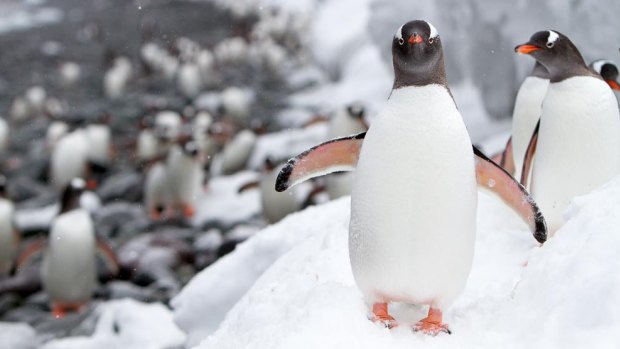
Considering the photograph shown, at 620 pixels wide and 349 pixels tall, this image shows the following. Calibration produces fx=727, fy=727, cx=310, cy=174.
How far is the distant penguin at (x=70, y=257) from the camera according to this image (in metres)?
5.48

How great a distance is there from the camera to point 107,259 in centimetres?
582

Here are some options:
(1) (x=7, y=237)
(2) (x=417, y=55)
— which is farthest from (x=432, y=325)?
(1) (x=7, y=237)

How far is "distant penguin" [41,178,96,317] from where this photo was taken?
5477 mm

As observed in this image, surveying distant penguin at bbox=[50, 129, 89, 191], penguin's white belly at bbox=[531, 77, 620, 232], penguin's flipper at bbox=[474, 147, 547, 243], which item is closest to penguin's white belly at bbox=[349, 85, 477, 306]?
penguin's flipper at bbox=[474, 147, 547, 243]

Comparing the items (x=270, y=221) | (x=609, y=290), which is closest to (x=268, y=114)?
(x=270, y=221)

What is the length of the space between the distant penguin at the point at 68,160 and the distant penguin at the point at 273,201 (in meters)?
3.29

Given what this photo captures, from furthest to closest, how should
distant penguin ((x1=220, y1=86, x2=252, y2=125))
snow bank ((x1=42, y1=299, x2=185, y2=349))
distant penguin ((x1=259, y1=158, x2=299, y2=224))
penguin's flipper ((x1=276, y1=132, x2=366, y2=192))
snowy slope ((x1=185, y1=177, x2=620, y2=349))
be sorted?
distant penguin ((x1=220, y1=86, x2=252, y2=125))
distant penguin ((x1=259, y1=158, x2=299, y2=224))
snow bank ((x1=42, y1=299, x2=185, y2=349))
penguin's flipper ((x1=276, y1=132, x2=366, y2=192))
snowy slope ((x1=185, y1=177, x2=620, y2=349))

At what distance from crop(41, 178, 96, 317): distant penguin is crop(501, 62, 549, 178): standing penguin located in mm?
3404

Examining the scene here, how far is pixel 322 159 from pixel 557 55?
1021 millimetres

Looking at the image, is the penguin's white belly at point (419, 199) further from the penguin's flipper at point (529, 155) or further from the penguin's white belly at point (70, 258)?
the penguin's white belly at point (70, 258)

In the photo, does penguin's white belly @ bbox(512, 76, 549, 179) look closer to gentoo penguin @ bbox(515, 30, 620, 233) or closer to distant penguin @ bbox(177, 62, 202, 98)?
gentoo penguin @ bbox(515, 30, 620, 233)

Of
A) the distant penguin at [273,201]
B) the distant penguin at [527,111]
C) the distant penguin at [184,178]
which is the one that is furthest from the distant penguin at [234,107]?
the distant penguin at [527,111]

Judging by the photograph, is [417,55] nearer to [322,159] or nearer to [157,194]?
[322,159]

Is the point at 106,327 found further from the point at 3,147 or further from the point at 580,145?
the point at 3,147
